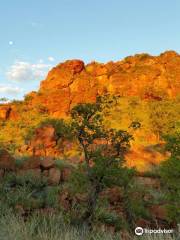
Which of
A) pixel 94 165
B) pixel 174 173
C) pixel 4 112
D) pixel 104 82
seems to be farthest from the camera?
pixel 104 82

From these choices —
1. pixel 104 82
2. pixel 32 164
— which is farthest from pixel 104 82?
pixel 32 164

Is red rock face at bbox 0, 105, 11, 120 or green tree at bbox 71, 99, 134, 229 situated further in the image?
red rock face at bbox 0, 105, 11, 120

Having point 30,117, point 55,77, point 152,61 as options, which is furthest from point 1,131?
point 152,61

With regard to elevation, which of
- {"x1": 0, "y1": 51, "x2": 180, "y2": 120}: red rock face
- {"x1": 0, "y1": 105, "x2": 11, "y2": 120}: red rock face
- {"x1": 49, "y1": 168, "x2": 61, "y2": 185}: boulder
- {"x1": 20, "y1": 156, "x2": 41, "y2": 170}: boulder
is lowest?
{"x1": 49, "y1": 168, "x2": 61, "y2": 185}: boulder

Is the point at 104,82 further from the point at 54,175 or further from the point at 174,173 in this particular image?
the point at 174,173

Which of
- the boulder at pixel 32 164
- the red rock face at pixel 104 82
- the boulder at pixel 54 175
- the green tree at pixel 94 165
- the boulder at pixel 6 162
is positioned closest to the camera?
the green tree at pixel 94 165

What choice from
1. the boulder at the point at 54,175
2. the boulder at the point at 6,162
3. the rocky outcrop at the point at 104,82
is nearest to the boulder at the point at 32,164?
the boulder at the point at 6,162

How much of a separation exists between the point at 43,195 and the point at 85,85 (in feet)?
141

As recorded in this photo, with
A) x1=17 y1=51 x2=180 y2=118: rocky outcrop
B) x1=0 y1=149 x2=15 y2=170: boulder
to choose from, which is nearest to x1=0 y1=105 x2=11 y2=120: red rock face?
x1=17 y1=51 x2=180 y2=118: rocky outcrop

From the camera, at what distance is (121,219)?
357 inches

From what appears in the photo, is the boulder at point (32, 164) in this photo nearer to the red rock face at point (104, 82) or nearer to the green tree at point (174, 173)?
the green tree at point (174, 173)

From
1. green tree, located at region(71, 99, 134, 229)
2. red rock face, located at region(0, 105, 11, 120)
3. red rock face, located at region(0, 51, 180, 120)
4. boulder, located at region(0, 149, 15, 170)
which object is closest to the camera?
green tree, located at region(71, 99, 134, 229)

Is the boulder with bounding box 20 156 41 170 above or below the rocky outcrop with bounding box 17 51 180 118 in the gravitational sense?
below

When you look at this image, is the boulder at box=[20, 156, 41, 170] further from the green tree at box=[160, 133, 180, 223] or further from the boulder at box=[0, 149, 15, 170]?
the green tree at box=[160, 133, 180, 223]
